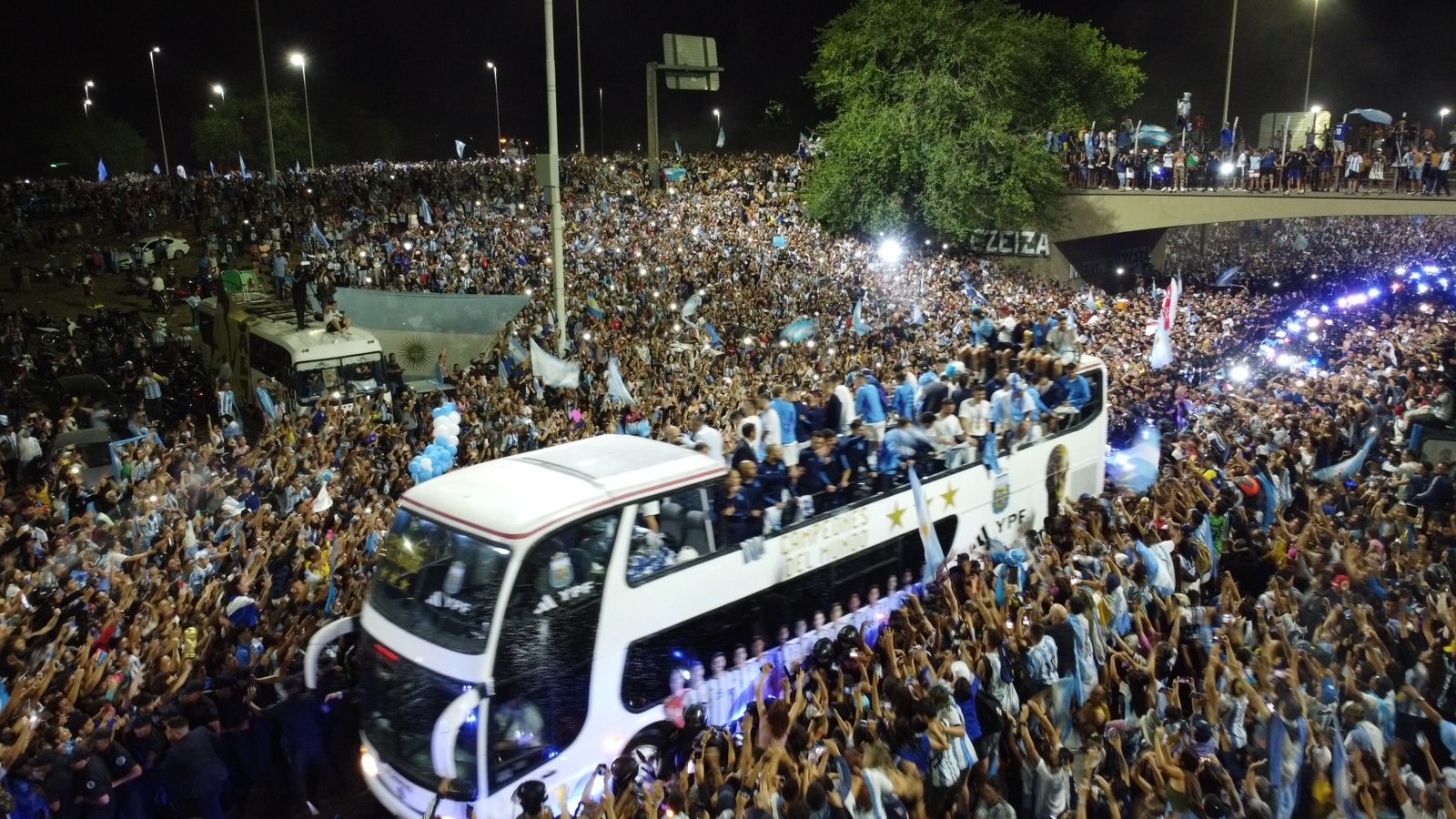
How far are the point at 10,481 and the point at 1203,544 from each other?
48.5 ft

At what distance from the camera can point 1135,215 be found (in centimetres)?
2995

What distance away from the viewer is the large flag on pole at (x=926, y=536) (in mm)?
8750

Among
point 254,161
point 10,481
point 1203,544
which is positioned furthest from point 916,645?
point 254,161

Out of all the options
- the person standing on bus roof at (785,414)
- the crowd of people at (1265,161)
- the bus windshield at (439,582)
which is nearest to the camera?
the bus windshield at (439,582)

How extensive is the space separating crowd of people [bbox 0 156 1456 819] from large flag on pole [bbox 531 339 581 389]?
54 centimetres

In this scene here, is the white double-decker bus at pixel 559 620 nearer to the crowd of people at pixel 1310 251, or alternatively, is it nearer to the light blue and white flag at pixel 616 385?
the light blue and white flag at pixel 616 385

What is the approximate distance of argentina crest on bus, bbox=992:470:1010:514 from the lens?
9.77 meters

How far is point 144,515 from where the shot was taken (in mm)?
10688

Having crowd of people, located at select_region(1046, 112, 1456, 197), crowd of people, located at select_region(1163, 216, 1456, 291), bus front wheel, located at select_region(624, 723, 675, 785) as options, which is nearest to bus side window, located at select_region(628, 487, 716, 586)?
bus front wheel, located at select_region(624, 723, 675, 785)

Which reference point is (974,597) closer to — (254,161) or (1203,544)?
(1203,544)

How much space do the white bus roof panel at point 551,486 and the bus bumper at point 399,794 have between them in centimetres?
164

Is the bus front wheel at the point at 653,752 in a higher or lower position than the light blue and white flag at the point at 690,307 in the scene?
lower

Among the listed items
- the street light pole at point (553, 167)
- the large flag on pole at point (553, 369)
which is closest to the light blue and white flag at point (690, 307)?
the street light pole at point (553, 167)

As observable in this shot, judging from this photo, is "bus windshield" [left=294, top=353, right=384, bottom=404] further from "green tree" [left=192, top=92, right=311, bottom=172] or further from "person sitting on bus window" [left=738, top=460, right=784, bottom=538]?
"green tree" [left=192, top=92, right=311, bottom=172]
